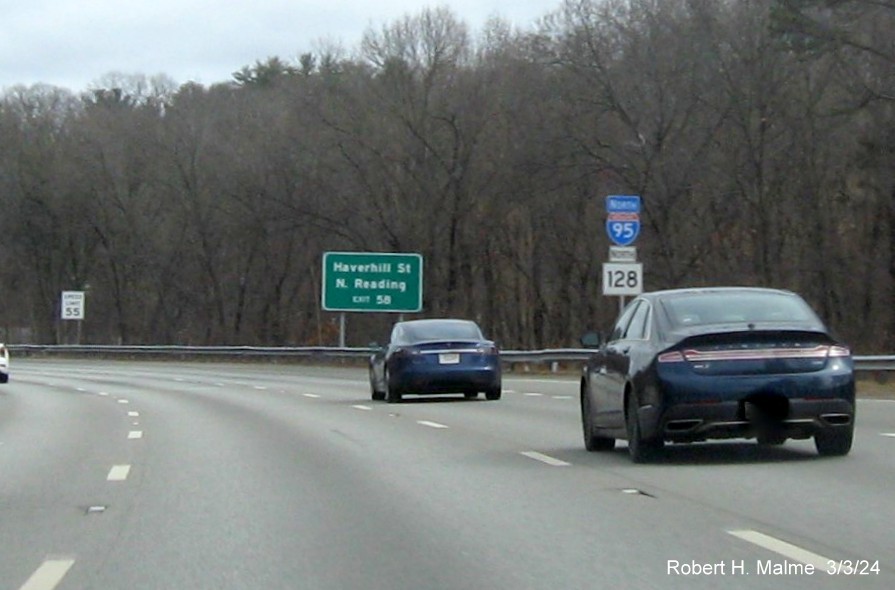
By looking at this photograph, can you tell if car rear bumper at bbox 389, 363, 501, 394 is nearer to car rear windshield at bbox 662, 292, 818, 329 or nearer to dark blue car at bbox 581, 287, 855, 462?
car rear windshield at bbox 662, 292, 818, 329

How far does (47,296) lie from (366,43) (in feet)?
104

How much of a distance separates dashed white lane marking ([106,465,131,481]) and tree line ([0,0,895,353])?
2595cm

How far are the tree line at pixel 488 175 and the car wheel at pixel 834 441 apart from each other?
24421 mm

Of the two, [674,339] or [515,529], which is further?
[674,339]

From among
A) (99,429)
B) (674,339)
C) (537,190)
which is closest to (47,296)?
(537,190)

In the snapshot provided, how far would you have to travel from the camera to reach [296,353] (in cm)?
5719

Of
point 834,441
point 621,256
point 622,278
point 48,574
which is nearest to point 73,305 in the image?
point 621,256

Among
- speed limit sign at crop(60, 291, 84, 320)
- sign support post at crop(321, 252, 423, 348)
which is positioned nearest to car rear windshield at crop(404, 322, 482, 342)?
sign support post at crop(321, 252, 423, 348)

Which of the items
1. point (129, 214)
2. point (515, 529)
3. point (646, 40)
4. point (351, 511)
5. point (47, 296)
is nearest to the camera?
point (515, 529)

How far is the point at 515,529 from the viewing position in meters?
11.1

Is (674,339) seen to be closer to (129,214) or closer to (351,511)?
(351,511)

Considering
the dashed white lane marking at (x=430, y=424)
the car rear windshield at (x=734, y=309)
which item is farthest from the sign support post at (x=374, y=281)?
the car rear windshield at (x=734, y=309)

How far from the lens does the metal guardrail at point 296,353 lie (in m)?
30.2

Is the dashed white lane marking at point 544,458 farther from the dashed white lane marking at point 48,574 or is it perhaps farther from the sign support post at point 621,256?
the sign support post at point 621,256
